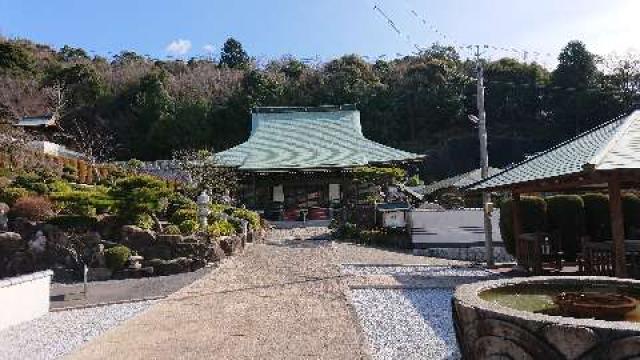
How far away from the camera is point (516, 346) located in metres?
3.48

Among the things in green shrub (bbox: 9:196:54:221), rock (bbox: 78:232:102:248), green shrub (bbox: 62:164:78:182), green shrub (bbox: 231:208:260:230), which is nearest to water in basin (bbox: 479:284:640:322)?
rock (bbox: 78:232:102:248)

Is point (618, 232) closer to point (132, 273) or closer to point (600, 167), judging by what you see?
point (600, 167)

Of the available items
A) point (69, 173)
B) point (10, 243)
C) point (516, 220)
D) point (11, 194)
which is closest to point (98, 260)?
point (10, 243)

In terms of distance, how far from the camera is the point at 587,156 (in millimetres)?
7438

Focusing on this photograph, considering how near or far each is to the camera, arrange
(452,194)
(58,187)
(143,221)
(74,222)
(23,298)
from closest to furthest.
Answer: (23,298) < (74,222) < (143,221) < (58,187) < (452,194)

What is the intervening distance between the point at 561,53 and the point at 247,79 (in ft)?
79.6

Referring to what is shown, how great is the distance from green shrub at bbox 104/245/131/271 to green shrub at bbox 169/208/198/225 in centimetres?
253

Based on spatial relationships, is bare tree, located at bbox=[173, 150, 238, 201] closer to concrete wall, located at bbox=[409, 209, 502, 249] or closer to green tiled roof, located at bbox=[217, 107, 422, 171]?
green tiled roof, located at bbox=[217, 107, 422, 171]

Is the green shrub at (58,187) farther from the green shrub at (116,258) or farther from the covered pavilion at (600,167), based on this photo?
the covered pavilion at (600,167)

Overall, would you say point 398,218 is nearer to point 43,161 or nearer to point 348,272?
point 348,272

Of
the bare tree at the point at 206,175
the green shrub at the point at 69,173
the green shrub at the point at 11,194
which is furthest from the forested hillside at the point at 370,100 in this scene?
the green shrub at the point at 11,194

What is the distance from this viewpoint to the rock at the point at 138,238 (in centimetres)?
1259

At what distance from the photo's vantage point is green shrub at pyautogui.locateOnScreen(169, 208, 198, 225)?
47.6 ft

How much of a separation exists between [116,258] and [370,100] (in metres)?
31.9
